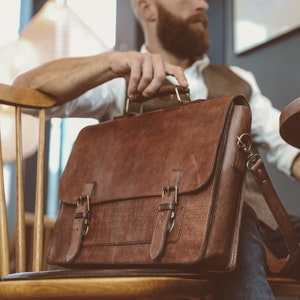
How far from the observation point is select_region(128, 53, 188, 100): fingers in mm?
1009

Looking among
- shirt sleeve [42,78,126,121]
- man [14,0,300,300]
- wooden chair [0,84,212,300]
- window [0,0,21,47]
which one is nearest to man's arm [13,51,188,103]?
man [14,0,300,300]

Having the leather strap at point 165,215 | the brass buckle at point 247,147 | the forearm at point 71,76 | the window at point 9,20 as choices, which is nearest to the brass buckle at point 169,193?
the leather strap at point 165,215

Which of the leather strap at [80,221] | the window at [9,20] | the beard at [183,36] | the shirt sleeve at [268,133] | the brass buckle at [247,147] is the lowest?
the leather strap at [80,221]

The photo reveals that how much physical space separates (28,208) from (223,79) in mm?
2059

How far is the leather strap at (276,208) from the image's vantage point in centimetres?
92

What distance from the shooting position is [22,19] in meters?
3.54

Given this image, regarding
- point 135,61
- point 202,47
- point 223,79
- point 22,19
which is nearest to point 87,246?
point 135,61

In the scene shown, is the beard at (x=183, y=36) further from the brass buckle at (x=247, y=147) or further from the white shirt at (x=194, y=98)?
the brass buckle at (x=247, y=147)

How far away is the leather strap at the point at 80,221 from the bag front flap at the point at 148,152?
0.02 meters

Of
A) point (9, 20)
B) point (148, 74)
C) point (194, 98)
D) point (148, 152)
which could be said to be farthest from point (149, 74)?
point (9, 20)

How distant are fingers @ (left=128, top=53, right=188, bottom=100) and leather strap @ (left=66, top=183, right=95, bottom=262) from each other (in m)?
0.19

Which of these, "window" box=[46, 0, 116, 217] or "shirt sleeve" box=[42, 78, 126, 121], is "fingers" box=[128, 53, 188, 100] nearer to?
"shirt sleeve" box=[42, 78, 126, 121]

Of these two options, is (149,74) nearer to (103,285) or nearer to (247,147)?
(247,147)

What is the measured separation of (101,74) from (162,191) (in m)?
0.32
